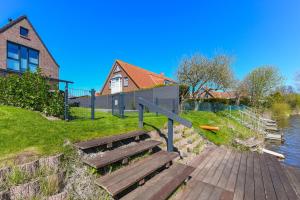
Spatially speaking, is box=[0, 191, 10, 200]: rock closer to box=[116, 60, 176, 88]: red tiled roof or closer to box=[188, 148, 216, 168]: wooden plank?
box=[188, 148, 216, 168]: wooden plank

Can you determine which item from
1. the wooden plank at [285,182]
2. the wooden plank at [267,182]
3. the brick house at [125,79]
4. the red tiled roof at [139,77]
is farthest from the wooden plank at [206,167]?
the red tiled roof at [139,77]

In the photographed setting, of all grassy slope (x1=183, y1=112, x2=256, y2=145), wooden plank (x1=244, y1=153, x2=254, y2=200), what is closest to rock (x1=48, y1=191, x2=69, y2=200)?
wooden plank (x1=244, y1=153, x2=254, y2=200)

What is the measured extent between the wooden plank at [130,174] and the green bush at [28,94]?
3.89m

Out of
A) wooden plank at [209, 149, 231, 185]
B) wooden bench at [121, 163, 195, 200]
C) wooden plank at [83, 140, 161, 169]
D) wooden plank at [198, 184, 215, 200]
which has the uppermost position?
wooden plank at [83, 140, 161, 169]

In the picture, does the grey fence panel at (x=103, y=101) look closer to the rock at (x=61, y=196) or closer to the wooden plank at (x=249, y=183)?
the wooden plank at (x=249, y=183)

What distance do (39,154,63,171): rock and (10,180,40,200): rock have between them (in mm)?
337

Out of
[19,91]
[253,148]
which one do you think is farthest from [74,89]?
[253,148]

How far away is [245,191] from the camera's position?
3.63 m

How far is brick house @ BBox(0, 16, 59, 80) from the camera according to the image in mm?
15383

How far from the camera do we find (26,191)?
2279mm

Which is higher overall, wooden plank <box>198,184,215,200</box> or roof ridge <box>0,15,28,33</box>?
roof ridge <box>0,15,28,33</box>

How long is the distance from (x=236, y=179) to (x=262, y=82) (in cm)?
2932

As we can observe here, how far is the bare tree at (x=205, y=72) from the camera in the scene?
58.5 feet

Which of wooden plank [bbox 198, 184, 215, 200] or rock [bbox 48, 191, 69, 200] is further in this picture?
wooden plank [bbox 198, 184, 215, 200]
